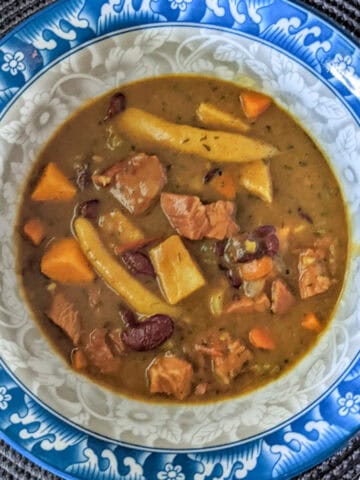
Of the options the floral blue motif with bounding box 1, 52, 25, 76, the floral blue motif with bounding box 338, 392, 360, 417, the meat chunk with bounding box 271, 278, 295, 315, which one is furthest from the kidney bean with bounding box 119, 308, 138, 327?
the floral blue motif with bounding box 1, 52, 25, 76

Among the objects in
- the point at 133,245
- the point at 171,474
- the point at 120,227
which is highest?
the point at 120,227

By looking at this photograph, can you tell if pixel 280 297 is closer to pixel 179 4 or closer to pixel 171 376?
pixel 171 376

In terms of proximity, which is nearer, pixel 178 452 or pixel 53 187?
pixel 178 452

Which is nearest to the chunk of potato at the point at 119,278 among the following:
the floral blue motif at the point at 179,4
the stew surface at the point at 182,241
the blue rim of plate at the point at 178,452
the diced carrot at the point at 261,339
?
the stew surface at the point at 182,241

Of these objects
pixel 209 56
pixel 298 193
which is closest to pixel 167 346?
pixel 298 193

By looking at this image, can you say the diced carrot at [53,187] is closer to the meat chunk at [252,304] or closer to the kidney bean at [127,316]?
the kidney bean at [127,316]

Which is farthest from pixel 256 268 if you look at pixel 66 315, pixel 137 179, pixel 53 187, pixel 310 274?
pixel 53 187
